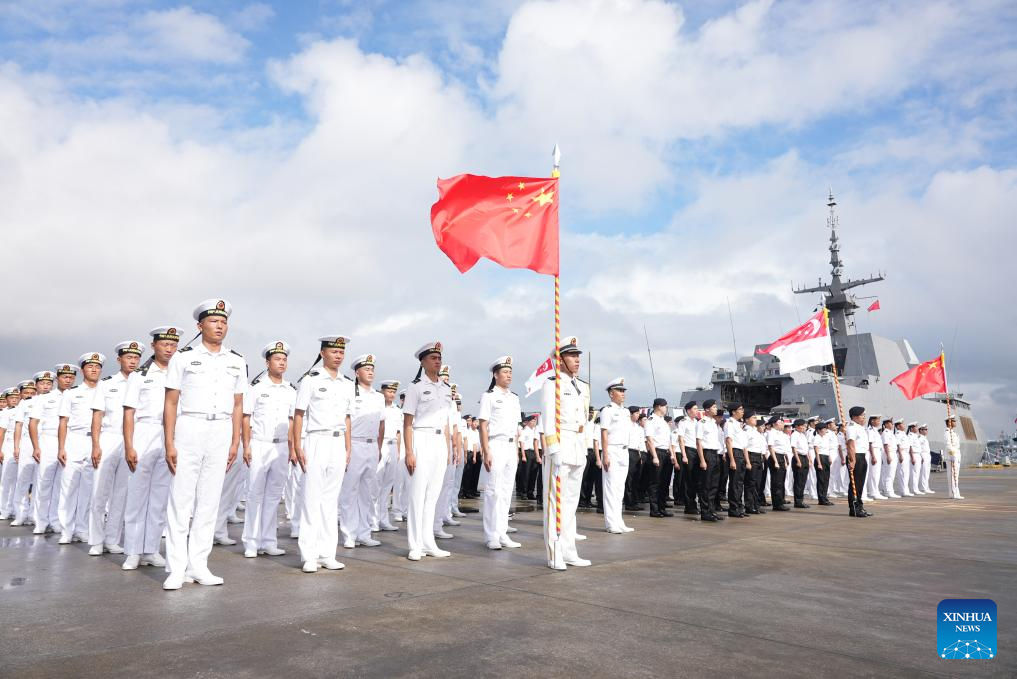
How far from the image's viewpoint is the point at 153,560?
5727 mm

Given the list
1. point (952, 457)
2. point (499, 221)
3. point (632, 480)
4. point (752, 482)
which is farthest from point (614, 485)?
point (952, 457)

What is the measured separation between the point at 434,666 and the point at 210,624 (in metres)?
1.56

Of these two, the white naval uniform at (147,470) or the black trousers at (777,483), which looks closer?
the white naval uniform at (147,470)

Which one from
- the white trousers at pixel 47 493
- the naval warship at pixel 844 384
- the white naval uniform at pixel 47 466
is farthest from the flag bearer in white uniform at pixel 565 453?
the naval warship at pixel 844 384

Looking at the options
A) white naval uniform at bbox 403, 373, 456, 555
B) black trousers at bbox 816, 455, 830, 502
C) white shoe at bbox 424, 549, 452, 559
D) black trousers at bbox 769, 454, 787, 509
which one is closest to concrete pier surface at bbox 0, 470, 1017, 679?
white shoe at bbox 424, 549, 452, 559

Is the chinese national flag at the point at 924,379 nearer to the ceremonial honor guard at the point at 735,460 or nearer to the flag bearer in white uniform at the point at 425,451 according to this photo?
the ceremonial honor guard at the point at 735,460

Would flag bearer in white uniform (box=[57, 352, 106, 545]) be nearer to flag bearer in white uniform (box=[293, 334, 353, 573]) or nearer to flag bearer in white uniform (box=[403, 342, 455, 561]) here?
flag bearer in white uniform (box=[293, 334, 353, 573])

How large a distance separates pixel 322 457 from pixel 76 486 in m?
3.84

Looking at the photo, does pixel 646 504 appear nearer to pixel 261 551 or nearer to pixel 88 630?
pixel 261 551

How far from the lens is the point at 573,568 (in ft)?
18.5

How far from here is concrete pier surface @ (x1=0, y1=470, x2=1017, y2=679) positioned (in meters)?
3.03

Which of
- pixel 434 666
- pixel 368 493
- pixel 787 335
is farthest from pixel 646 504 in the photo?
pixel 434 666

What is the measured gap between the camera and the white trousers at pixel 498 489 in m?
6.93

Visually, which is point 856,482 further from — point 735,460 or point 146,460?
point 146,460
